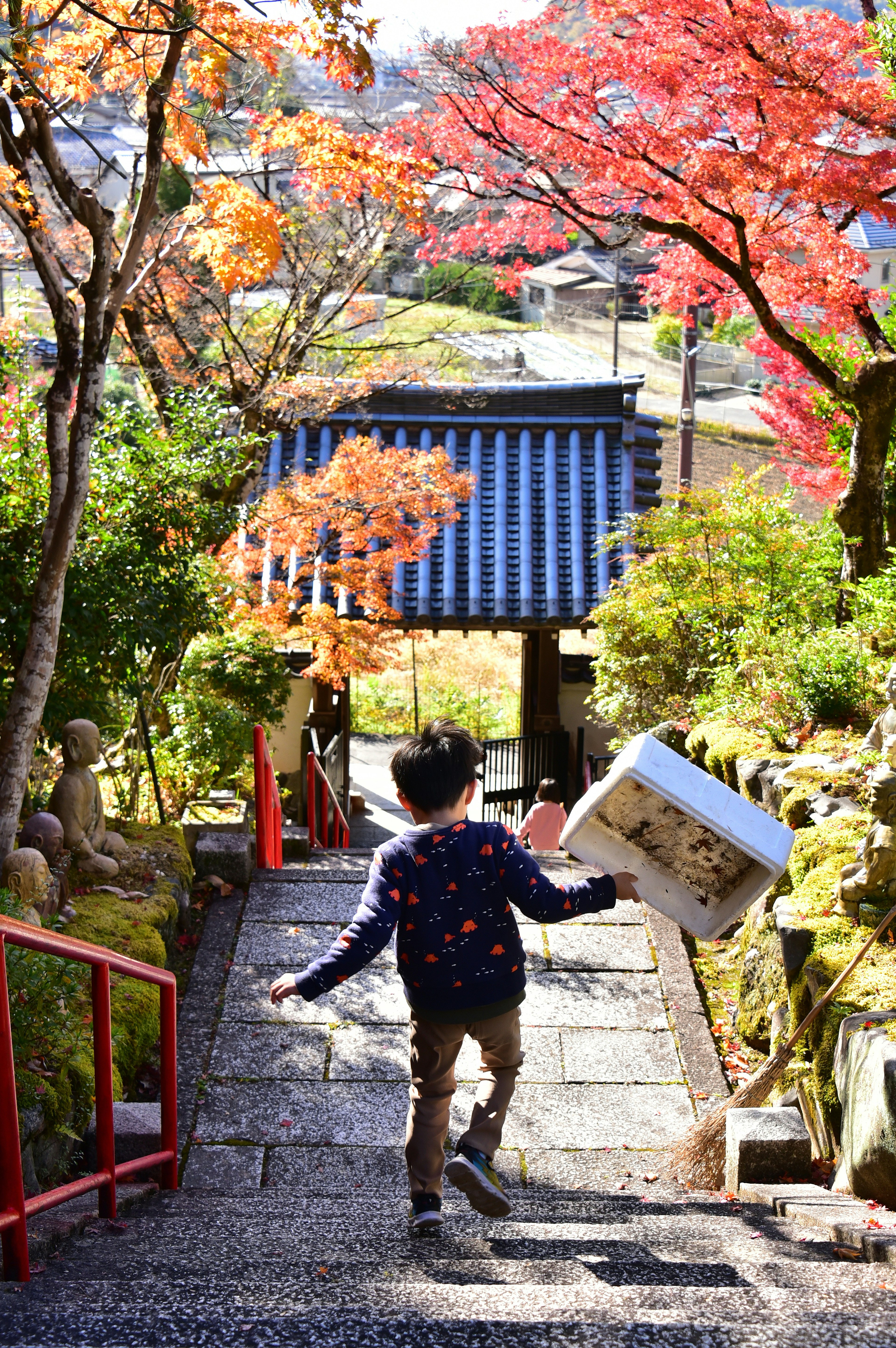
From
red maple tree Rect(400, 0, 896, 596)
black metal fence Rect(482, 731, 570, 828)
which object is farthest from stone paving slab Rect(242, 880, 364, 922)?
black metal fence Rect(482, 731, 570, 828)

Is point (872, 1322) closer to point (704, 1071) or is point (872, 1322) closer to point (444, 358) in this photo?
point (704, 1071)

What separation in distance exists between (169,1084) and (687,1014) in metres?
2.81

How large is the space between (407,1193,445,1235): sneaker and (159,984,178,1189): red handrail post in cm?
98

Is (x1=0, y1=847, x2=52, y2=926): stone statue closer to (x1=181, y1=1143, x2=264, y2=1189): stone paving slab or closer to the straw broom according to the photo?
(x1=181, y1=1143, x2=264, y2=1189): stone paving slab

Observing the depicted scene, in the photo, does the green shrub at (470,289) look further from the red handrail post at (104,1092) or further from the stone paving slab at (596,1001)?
the red handrail post at (104,1092)

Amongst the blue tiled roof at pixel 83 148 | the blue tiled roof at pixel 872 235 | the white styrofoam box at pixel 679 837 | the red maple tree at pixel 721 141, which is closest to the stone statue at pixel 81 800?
the white styrofoam box at pixel 679 837

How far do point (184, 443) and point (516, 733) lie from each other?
12.2 m

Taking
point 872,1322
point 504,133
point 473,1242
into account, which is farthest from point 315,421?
point 872,1322

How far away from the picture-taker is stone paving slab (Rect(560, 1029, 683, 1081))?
515 cm

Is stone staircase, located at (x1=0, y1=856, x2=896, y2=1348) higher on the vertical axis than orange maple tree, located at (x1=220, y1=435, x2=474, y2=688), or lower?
lower

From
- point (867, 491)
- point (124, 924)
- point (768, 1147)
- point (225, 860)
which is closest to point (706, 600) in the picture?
point (867, 491)

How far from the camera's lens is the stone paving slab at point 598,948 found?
6160 mm

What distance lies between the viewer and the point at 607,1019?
18.4 feet

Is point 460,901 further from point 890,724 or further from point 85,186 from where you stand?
point 85,186
